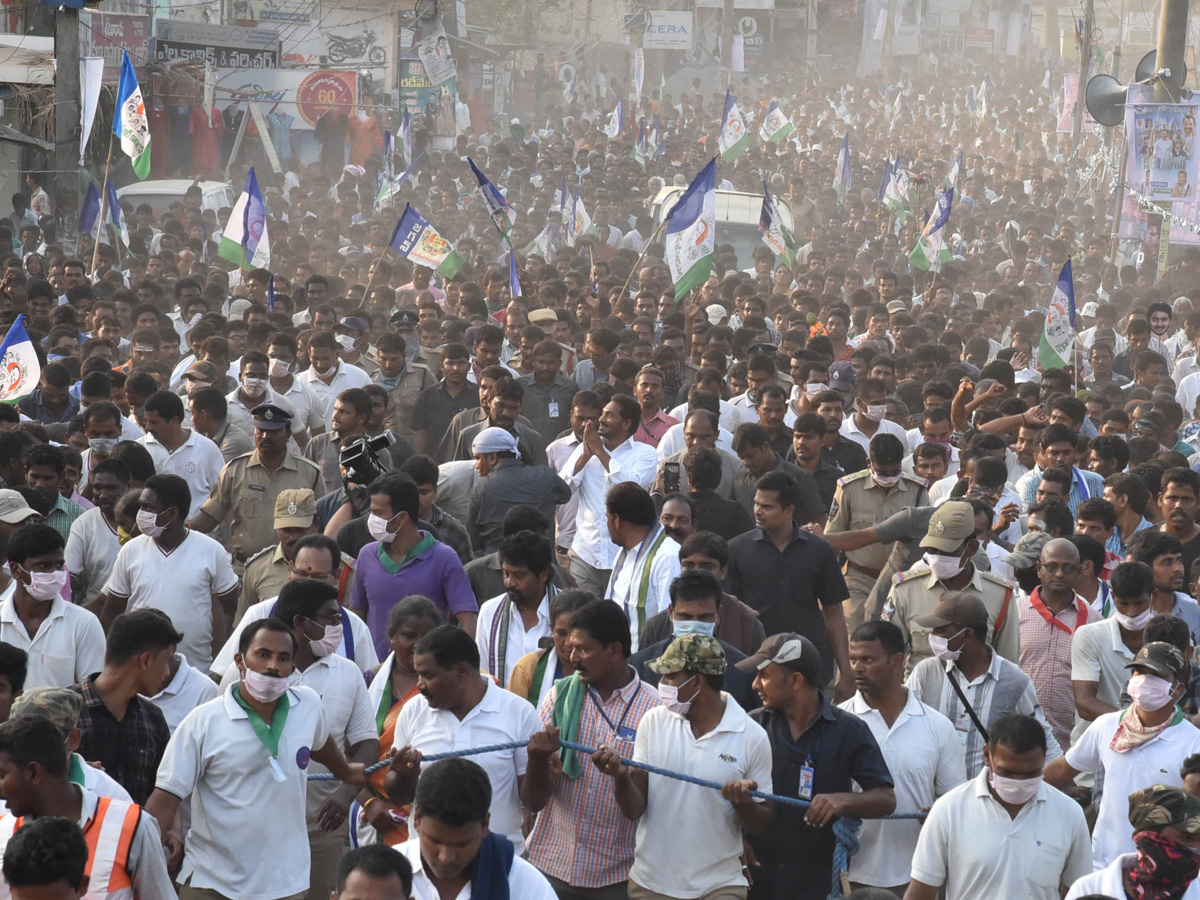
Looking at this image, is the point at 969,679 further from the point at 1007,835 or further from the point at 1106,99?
the point at 1106,99

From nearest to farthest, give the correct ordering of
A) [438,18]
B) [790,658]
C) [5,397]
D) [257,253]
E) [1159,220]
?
[790,658] < [5,397] < [257,253] < [1159,220] < [438,18]

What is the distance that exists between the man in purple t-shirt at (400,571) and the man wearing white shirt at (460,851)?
2.70 metres

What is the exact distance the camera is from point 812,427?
9.10 metres

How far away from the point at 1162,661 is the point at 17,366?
7288mm

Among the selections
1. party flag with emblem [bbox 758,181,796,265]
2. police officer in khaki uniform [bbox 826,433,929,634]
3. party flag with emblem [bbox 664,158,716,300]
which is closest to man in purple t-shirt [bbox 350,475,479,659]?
police officer in khaki uniform [bbox 826,433,929,634]

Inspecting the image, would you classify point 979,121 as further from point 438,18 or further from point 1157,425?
point 1157,425

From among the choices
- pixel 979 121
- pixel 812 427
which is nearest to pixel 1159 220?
pixel 812 427

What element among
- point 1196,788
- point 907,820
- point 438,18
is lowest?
point 907,820

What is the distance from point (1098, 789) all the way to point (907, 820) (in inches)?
27.7

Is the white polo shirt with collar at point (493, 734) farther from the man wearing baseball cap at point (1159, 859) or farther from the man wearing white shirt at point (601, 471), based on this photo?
Answer: the man wearing white shirt at point (601, 471)

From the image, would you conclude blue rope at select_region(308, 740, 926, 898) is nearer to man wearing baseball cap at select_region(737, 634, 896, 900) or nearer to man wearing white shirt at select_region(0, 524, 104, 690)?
man wearing baseball cap at select_region(737, 634, 896, 900)

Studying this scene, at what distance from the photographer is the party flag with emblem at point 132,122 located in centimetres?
1655

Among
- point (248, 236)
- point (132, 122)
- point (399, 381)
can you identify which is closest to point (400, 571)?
point (399, 381)

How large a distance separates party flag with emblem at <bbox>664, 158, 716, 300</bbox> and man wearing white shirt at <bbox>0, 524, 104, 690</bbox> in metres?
9.25
